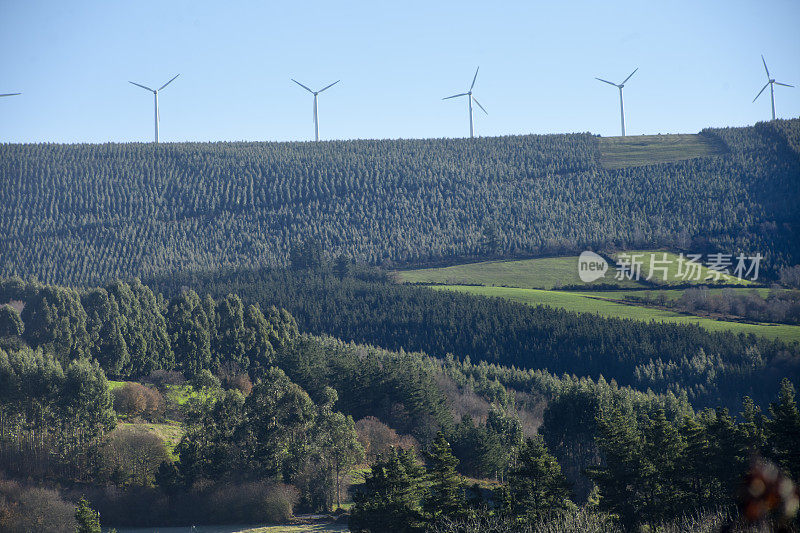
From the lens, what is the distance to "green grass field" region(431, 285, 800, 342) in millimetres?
164288

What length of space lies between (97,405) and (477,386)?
65.5 m

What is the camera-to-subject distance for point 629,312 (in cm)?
17762

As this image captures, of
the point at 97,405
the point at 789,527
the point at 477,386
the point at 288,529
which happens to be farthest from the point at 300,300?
the point at 789,527

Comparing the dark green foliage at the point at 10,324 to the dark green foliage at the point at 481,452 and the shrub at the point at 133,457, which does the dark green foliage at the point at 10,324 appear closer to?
the shrub at the point at 133,457

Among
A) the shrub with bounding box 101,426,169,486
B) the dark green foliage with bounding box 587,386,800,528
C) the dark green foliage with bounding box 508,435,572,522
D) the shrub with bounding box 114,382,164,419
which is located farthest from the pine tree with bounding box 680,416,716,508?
the shrub with bounding box 114,382,164,419

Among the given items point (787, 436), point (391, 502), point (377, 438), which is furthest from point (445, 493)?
point (377, 438)

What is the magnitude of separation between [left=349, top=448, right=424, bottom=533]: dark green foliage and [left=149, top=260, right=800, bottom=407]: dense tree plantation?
85.6 m

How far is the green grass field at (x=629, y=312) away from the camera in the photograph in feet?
539

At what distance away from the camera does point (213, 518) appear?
8975cm

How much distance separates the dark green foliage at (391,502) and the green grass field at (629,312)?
11234 cm

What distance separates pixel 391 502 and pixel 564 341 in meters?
106

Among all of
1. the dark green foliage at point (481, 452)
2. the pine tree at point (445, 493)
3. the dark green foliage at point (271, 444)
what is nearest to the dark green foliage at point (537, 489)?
the pine tree at point (445, 493)

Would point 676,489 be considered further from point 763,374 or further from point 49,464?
point 763,374

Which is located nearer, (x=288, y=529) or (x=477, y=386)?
(x=288, y=529)
